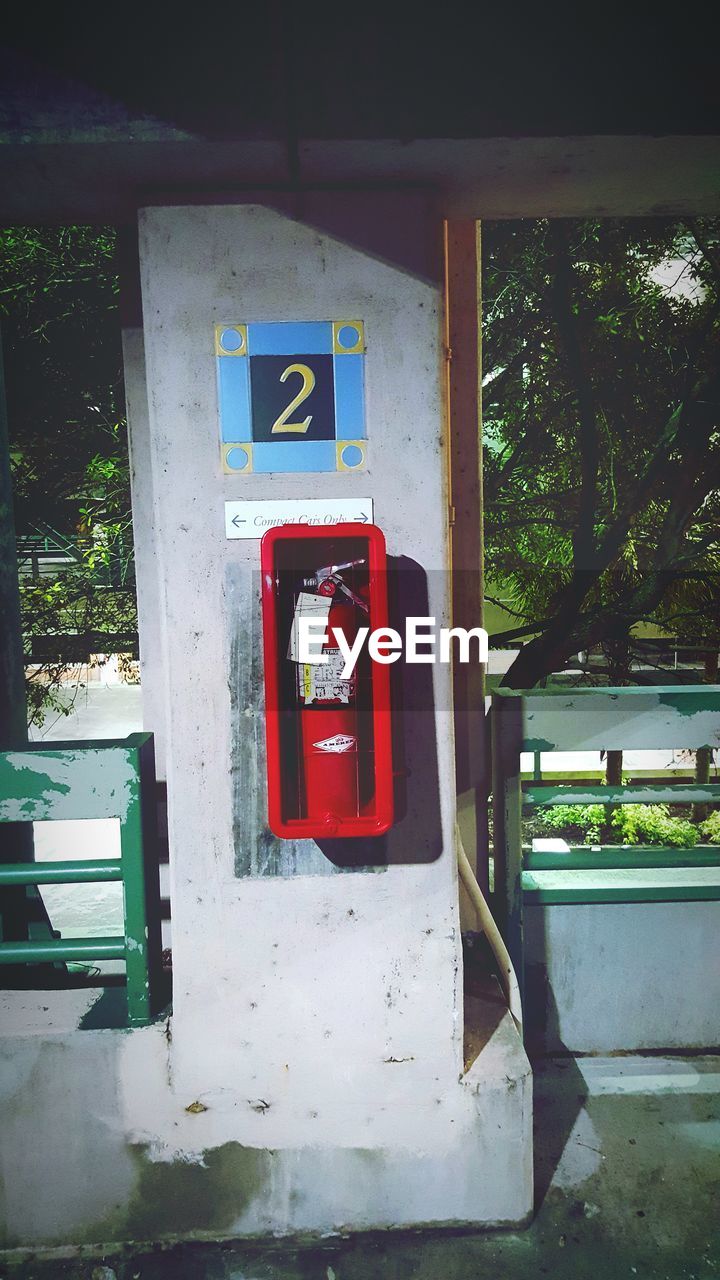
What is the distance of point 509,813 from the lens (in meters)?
3.02

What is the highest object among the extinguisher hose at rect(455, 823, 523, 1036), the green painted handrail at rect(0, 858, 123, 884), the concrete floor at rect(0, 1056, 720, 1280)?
the green painted handrail at rect(0, 858, 123, 884)

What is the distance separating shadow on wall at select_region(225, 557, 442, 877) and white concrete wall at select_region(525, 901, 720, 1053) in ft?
3.35

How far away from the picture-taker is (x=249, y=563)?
2326mm

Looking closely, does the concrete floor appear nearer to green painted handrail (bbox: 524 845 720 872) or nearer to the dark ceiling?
green painted handrail (bbox: 524 845 720 872)

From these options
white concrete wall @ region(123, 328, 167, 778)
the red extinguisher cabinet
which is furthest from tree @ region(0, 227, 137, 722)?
the red extinguisher cabinet

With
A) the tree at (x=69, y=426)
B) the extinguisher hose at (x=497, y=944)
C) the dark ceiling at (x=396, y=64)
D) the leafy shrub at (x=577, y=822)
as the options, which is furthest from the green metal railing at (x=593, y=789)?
the leafy shrub at (x=577, y=822)

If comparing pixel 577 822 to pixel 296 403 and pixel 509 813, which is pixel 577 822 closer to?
pixel 509 813

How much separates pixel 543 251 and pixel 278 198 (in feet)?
18.7

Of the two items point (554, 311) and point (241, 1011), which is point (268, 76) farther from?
point (554, 311)

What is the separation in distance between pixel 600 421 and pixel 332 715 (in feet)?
20.4

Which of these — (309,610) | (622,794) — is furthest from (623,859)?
(309,610)

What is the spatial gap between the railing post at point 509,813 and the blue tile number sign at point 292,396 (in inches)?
46.9

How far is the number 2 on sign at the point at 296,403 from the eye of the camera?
7.44 feet

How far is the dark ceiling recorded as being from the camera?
6.78 feet
